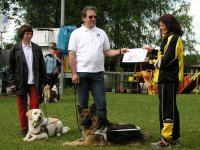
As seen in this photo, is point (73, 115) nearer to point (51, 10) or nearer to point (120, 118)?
point (120, 118)

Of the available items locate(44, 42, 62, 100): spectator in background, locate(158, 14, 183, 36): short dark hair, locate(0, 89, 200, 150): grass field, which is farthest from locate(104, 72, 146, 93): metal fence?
locate(158, 14, 183, 36): short dark hair

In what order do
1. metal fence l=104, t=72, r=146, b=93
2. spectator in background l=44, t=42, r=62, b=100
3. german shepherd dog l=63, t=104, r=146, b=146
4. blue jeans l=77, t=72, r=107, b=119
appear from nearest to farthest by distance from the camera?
german shepherd dog l=63, t=104, r=146, b=146, blue jeans l=77, t=72, r=107, b=119, spectator in background l=44, t=42, r=62, b=100, metal fence l=104, t=72, r=146, b=93

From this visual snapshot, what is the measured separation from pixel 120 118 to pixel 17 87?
3.58 metres

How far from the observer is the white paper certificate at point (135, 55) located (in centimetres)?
712

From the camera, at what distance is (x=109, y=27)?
42844 mm

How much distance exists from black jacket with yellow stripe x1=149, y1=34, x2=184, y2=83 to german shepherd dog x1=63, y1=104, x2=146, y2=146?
106cm

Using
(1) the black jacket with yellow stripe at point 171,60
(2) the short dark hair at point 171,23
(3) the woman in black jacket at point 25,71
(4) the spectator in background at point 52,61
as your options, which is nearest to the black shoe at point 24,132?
(3) the woman in black jacket at point 25,71

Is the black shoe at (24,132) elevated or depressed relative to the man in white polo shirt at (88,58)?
depressed

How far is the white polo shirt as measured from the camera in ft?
23.8

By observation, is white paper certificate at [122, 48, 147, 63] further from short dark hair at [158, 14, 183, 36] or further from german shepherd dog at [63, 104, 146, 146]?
german shepherd dog at [63, 104, 146, 146]

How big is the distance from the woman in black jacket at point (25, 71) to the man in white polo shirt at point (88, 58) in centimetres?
102

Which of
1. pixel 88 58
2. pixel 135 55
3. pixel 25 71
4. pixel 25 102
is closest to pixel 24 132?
pixel 25 102

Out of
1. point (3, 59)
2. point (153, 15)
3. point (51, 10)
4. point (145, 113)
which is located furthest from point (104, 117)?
point (153, 15)

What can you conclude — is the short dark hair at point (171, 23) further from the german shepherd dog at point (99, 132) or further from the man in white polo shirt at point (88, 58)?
the german shepherd dog at point (99, 132)
